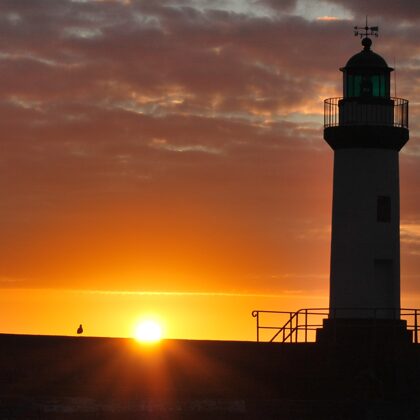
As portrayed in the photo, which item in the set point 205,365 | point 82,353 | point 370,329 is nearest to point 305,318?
point 370,329

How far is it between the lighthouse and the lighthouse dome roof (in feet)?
2.52

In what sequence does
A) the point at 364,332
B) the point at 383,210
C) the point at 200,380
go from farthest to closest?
the point at 383,210 < the point at 364,332 < the point at 200,380

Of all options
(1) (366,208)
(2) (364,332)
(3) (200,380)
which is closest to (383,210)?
(1) (366,208)

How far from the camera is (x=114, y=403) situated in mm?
34312

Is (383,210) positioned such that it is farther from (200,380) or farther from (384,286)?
(200,380)

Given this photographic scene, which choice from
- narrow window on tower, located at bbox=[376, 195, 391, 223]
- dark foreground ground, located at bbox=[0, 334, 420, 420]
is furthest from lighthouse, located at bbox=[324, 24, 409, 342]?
dark foreground ground, located at bbox=[0, 334, 420, 420]

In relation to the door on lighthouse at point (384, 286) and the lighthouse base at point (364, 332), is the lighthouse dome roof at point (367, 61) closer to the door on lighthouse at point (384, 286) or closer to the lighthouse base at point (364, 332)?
the door on lighthouse at point (384, 286)

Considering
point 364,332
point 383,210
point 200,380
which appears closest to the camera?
point 200,380

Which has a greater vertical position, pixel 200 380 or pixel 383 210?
pixel 383 210

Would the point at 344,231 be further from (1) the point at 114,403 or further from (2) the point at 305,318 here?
(1) the point at 114,403

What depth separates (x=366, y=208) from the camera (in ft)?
129

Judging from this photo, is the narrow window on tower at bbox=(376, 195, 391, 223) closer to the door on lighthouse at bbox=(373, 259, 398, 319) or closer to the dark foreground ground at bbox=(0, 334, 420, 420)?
the door on lighthouse at bbox=(373, 259, 398, 319)

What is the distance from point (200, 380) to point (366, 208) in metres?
7.27

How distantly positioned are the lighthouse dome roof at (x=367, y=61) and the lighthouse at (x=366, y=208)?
0.77 m
